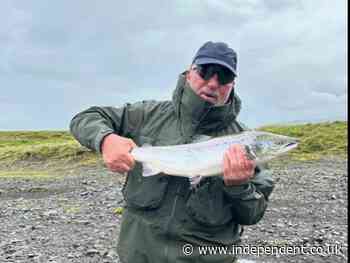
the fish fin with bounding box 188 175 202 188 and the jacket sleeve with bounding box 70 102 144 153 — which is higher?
the jacket sleeve with bounding box 70 102 144 153

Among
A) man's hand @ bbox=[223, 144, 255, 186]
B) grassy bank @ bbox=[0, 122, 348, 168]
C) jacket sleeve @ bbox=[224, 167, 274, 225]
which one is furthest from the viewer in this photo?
grassy bank @ bbox=[0, 122, 348, 168]

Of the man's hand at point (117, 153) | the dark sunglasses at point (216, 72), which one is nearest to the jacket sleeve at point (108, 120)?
the man's hand at point (117, 153)

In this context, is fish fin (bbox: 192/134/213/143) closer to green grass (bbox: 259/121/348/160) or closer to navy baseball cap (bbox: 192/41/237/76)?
navy baseball cap (bbox: 192/41/237/76)

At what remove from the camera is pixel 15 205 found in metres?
18.7

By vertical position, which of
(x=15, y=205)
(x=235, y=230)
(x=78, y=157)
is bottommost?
(x=78, y=157)

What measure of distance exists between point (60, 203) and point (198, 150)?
14571mm

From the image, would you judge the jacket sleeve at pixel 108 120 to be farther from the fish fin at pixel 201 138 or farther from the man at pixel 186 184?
the fish fin at pixel 201 138

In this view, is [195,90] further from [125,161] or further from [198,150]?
[125,161]

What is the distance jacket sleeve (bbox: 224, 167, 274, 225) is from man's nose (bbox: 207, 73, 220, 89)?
2.44ft

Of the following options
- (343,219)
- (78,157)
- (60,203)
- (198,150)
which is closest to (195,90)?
(198,150)

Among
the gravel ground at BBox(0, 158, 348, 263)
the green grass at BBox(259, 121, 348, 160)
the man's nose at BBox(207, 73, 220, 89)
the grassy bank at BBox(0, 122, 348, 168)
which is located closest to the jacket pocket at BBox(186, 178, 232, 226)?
→ the man's nose at BBox(207, 73, 220, 89)

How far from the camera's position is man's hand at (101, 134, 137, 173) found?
446 centimetres

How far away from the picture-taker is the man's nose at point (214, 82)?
4602 millimetres

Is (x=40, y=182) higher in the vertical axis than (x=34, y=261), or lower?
lower
